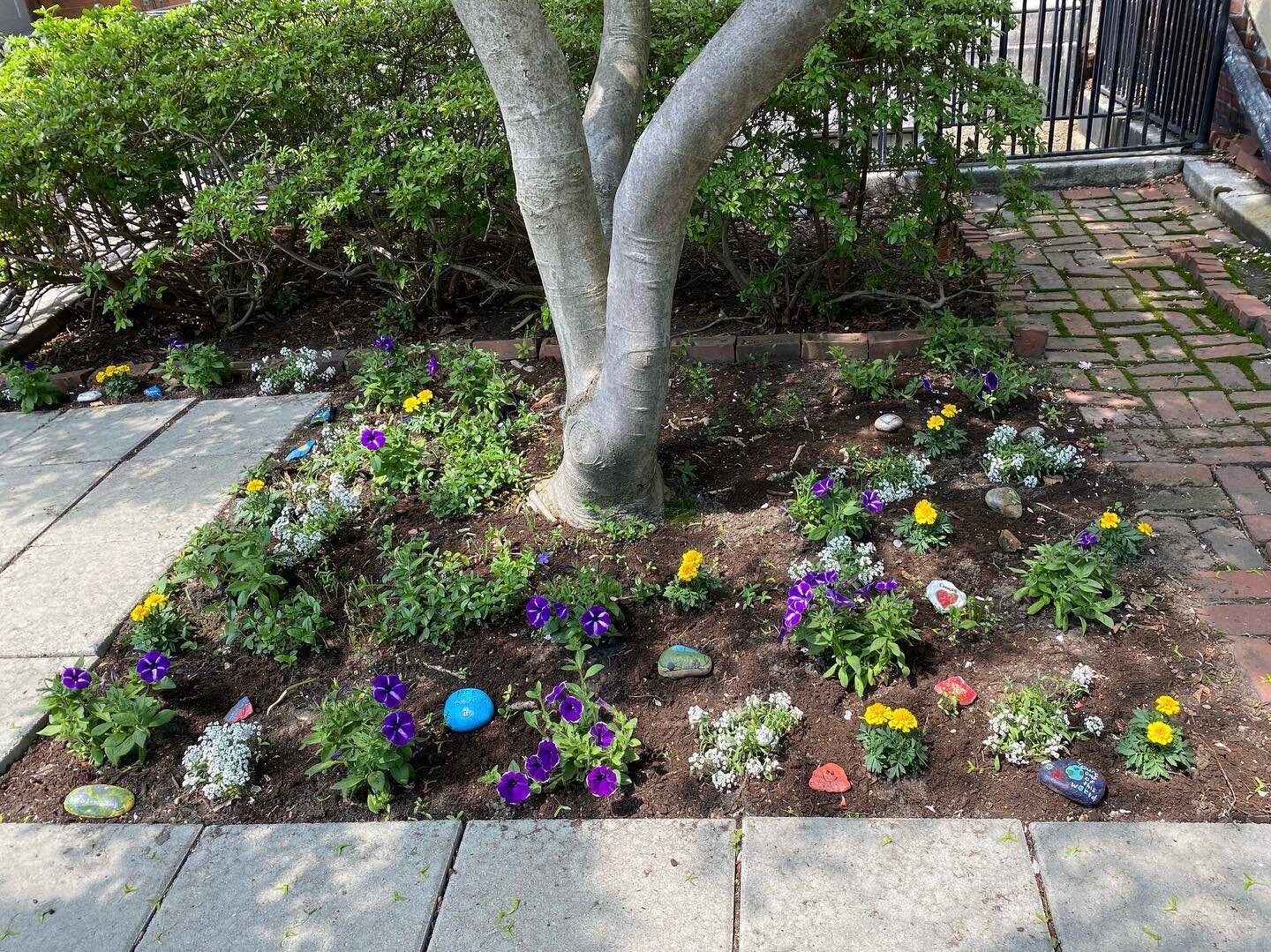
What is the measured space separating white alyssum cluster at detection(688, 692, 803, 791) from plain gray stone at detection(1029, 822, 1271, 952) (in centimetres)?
66

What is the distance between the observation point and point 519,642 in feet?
10.7

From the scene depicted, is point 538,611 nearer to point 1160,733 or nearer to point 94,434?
point 1160,733

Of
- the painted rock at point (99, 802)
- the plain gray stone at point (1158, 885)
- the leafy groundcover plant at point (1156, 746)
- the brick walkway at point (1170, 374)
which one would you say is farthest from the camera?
the brick walkway at point (1170, 374)

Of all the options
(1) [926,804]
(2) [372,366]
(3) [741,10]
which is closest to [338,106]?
(2) [372,366]

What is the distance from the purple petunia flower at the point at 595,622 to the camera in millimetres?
3092

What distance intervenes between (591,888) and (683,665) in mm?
762

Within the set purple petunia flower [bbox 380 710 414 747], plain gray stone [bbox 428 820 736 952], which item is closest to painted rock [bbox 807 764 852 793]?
plain gray stone [bbox 428 820 736 952]

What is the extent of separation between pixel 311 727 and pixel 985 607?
2.05 metres

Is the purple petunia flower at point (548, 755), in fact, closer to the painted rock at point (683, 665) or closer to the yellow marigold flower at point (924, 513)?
the painted rock at point (683, 665)

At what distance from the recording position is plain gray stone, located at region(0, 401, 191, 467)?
4863 mm

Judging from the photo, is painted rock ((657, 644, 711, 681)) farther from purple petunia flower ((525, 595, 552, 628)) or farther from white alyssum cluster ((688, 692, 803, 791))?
purple petunia flower ((525, 595, 552, 628))

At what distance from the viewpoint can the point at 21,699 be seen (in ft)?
10.7

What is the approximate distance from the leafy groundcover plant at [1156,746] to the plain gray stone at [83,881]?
2.25m

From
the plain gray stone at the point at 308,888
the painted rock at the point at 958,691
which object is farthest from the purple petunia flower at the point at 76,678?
the painted rock at the point at 958,691
